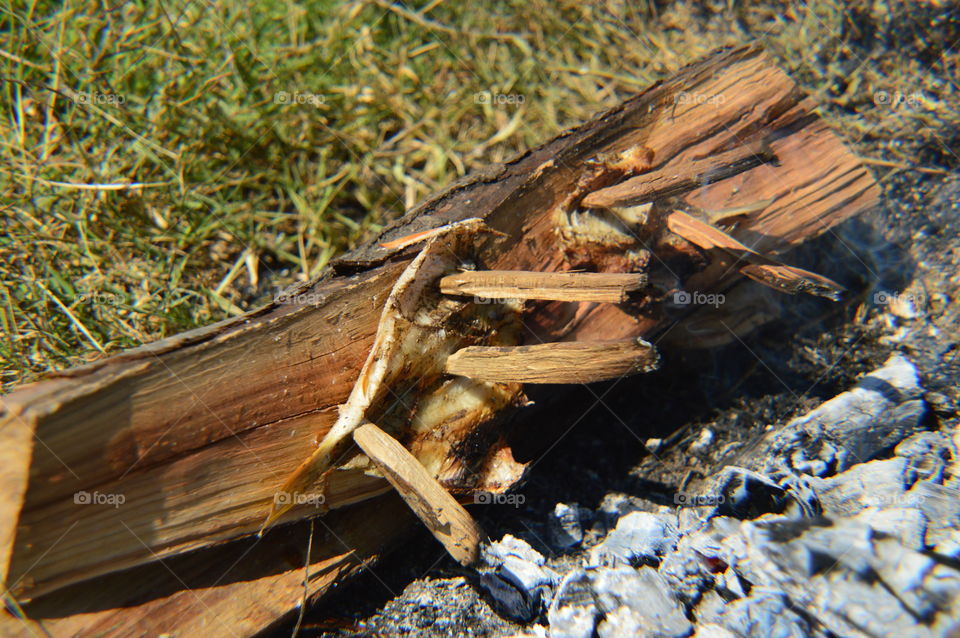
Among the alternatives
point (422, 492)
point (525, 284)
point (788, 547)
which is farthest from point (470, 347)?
point (788, 547)

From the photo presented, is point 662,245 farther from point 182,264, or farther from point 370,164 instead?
point 182,264

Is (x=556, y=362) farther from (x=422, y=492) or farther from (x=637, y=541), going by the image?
(x=637, y=541)

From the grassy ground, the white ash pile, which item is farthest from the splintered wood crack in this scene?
the grassy ground

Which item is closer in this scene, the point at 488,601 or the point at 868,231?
the point at 488,601

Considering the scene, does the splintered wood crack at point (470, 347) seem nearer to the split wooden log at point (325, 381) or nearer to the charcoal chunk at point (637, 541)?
the split wooden log at point (325, 381)

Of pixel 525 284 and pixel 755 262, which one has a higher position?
pixel 525 284

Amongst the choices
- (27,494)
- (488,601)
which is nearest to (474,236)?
(488,601)

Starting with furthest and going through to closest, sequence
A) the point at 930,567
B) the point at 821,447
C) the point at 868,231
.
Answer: the point at 868,231 → the point at 821,447 → the point at 930,567
